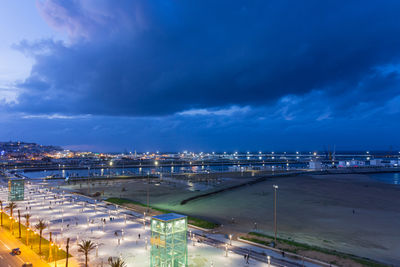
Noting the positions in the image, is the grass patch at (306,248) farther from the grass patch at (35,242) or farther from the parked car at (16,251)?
the parked car at (16,251)

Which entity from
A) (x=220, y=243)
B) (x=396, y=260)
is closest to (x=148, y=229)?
(x=220, y=243)

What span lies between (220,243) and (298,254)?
7.65m

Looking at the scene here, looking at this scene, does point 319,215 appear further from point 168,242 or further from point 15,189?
point 15,189

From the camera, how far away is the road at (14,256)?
850 inches

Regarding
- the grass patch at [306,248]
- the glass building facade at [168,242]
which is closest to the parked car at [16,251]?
the glass building facade at [168,242]

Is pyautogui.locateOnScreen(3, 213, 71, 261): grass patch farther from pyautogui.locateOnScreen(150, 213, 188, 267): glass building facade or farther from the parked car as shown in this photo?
pyautogui.locateOnScreen(150, 213, 188, 267): glass building facade

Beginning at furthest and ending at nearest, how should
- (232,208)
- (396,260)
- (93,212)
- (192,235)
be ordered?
(232,208)
(93,212)
(192,235)
(396,260)

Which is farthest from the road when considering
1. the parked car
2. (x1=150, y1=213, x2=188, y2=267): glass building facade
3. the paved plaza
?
(x1=150, y1=213, x2=188, y2=267): glass building facade

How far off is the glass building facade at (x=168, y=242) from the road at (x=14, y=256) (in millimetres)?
10263

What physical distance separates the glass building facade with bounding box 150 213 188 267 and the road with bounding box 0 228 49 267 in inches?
404

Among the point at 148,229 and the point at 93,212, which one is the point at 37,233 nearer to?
the point at 93,212

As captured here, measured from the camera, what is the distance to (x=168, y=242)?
19.1 m

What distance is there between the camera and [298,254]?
74.3 feet

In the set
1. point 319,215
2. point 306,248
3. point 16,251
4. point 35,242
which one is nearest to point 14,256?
point 16,251
